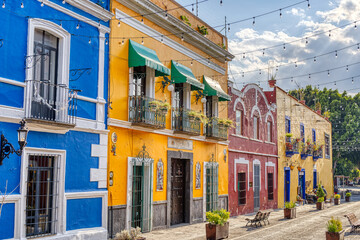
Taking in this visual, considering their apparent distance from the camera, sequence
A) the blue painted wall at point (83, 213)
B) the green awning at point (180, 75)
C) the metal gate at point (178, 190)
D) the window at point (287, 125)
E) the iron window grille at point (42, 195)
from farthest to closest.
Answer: the window at point (287, 125) → the metal gate at point (178, 190) → the green awning at point (180, 75) → the blue painted wall at point (83, 213) → the iron window grille at point (42, 195)

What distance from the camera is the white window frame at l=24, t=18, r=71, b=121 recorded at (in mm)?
10344

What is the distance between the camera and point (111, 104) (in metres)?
13.3

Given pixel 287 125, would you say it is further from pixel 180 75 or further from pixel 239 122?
pixel 180 75

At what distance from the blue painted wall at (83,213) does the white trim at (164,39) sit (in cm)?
596

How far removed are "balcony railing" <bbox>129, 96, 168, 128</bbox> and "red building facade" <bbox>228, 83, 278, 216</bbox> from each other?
25.5ft

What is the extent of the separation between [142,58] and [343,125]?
4634 cm

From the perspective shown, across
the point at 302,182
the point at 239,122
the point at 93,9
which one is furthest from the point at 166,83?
the point at 302,182

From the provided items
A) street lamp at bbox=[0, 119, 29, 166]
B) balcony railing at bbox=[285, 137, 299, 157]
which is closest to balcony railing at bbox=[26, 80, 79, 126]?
street lamp at bbox=[0, 119, 29, 166]

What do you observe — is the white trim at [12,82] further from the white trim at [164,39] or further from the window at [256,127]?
the window at [256,127]

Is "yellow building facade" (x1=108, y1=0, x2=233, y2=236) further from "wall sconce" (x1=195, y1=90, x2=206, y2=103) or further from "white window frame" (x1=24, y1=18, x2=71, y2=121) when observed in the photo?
"white window frame" (x1=24, y1=18, x2=71, y2=121)

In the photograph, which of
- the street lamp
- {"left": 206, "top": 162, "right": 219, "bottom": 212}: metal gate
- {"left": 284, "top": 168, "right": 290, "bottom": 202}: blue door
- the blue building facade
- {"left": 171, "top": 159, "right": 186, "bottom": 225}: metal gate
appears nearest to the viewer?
the street lamp

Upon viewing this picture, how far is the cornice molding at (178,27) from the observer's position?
1476 cm

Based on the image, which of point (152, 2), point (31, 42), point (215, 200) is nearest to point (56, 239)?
point (31, 42)

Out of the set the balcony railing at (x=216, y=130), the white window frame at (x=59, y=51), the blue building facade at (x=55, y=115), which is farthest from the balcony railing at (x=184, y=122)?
the white window frame at (x=59, y=51)
